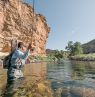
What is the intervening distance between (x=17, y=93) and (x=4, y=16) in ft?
222

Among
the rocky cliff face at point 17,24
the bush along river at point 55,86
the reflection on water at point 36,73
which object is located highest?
the rocky cliff face at point 17,24

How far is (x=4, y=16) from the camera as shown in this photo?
249 feet

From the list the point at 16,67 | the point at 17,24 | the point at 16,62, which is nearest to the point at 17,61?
the point at 16,62

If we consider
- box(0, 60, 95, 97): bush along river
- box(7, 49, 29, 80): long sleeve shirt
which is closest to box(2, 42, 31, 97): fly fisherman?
box(7, 49, 29, 80): long sleeve shirt

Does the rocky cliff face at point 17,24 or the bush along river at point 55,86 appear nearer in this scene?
the bush along river at point 55,86

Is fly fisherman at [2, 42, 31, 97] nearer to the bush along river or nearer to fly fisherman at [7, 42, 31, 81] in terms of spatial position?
fly fisherman at [7, 42, 31, 81]

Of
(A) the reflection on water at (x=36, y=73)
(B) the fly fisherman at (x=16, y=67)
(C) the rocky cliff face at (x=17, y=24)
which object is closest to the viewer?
(B) the fly fisherman at (x=16, y=67)

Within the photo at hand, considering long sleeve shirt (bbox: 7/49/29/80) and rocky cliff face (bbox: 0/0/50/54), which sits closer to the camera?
long sleeve shirt (bbox: 7/49/29/80)

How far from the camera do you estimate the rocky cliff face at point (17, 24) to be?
73625mm

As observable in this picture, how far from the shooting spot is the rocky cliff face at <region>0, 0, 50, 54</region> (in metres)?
73.6

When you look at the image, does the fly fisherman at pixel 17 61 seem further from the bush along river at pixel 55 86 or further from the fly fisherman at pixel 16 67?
the bush along river at pixel 55 86

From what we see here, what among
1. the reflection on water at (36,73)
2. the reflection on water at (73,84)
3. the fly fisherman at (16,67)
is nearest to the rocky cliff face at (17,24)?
the reflection on water at (36,73)

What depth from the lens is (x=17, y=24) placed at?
269 feet

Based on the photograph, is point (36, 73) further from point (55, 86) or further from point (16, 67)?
point (16, 67)
